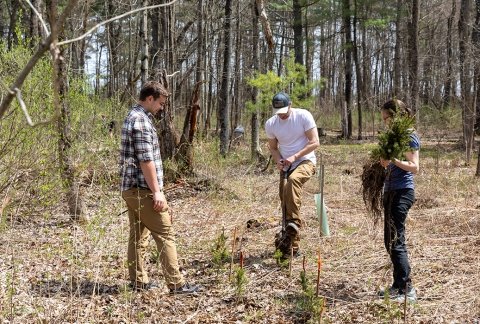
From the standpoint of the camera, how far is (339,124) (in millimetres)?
30516

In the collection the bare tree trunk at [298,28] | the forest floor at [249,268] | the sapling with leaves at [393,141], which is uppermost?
the bare tree trunk at [298,28]

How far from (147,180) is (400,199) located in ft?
6.94

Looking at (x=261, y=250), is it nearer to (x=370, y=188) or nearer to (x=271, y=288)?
(x=271, y=288)

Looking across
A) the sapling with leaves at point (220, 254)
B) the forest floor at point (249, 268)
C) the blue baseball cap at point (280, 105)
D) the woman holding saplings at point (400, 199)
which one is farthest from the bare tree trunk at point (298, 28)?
the woman holding saplings at point (400, 199)

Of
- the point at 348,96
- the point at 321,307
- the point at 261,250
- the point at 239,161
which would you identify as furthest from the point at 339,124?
the point at 321,307

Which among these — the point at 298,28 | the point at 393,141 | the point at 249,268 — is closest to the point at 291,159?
the point at 249,268

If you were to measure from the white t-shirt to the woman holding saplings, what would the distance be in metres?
1.22

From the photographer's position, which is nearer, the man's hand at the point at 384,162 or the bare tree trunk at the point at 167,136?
the man's hand at the point at 384,162

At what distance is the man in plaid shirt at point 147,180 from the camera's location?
421cm

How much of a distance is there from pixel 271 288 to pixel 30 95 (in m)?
3.48

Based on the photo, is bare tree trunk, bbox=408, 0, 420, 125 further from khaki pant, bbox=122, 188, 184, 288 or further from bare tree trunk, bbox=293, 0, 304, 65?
khaki pant, bbox=122, 188, 184, 288

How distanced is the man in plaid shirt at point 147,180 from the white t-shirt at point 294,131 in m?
1.56

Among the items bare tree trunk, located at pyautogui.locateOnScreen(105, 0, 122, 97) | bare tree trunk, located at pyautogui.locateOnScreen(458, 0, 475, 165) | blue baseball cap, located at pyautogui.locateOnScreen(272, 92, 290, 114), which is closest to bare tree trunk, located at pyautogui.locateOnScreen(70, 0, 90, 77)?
bare tree trunk, located at pyautogui.locateOnScreen(105, 0, 122, 97)

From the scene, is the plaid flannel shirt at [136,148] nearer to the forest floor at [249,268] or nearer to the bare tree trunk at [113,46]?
the forest floor at [249,268]
